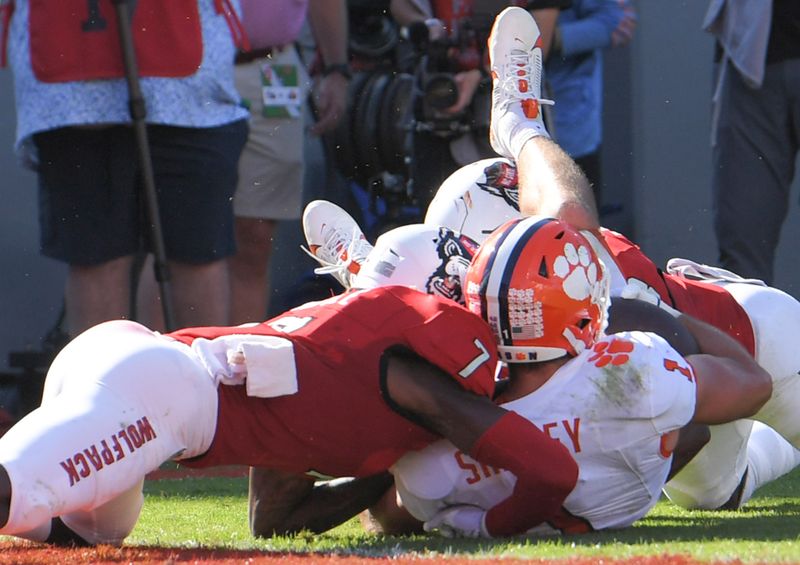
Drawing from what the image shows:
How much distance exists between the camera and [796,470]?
219 inches

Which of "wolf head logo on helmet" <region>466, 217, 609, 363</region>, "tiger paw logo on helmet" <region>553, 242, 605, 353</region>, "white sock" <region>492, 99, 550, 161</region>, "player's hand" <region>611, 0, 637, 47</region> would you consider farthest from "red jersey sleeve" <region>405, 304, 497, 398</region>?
"player's hand" <region>611, 0, 637, 47</region>

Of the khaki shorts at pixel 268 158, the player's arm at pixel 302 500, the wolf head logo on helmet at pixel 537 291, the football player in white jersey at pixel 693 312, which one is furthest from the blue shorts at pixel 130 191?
the wolf head logo on helmet at pixel 537 291

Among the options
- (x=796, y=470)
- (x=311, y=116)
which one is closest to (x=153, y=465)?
(x=796, y=470)

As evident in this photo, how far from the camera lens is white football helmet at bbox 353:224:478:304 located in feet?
14.1

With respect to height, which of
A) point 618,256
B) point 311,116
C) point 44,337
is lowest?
point 44,337

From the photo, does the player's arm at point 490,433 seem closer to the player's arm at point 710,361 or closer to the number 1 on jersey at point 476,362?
the number 1 on jersey at point 476,362

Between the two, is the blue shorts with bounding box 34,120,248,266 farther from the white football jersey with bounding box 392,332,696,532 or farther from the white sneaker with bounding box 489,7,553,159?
the white football jersey with bounding box 392,332,696,532

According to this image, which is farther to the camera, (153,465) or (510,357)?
(510,357)

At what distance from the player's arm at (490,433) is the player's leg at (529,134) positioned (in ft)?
3.23

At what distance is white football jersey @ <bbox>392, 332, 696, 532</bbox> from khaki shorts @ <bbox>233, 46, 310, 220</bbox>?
2.91 meters

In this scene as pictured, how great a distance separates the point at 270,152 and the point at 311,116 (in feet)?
5.83

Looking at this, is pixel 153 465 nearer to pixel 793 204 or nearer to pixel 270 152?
pixel 270 152

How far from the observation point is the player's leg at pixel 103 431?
3.39 metres

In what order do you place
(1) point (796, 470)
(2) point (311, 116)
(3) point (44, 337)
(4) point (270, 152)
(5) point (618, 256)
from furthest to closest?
(2) point (311, 116), (3) point (44, 337), (4) point (270, 152), (1) point (796, 470), (5) point (618, 256)
